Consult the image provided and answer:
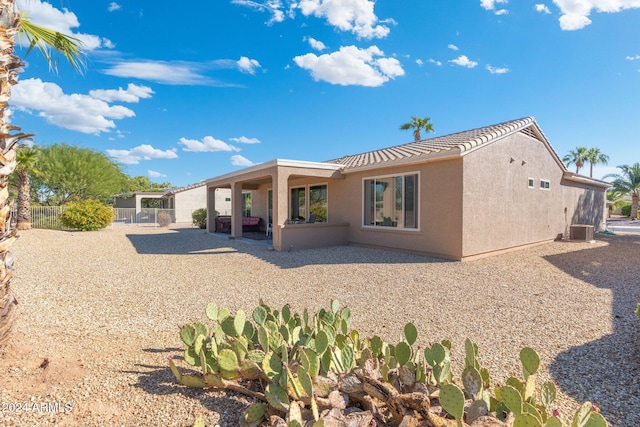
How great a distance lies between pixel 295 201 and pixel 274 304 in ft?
38.6

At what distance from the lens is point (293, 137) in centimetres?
2359

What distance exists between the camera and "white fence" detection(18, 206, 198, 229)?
2273cm

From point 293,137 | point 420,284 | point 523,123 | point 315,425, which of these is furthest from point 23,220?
point 523,123

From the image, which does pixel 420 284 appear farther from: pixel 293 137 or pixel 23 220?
pixel 23 220

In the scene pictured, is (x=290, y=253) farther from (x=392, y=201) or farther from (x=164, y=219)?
(x=164, y=219)

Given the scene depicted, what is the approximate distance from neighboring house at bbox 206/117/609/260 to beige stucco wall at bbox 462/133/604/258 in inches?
1.3

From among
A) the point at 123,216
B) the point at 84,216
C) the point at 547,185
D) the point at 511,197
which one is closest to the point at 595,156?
the point at 547,185

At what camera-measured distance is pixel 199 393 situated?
3.09 meters

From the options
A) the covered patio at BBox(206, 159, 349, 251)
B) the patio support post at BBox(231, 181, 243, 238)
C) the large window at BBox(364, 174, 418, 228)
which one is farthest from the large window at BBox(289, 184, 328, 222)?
the patio support post at BBox(231, 181, 243, 238)

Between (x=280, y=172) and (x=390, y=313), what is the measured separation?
7.73 meters

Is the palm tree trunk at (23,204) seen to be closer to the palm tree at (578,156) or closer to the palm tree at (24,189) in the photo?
the palm tree at (24,189)

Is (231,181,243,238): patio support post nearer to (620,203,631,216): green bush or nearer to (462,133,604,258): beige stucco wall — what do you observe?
(462,133,604,258): beige stucco wall

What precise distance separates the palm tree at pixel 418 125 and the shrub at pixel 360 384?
26701 mm

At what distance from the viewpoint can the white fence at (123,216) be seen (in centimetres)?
2273
